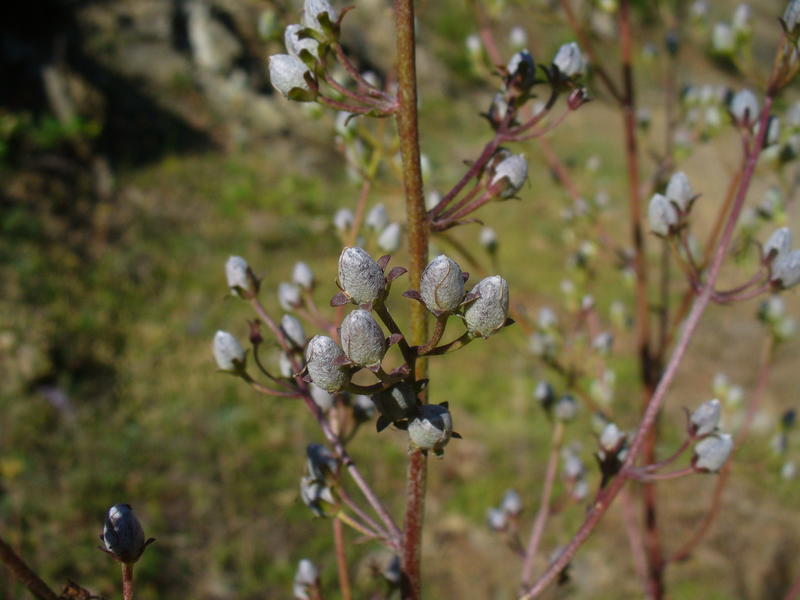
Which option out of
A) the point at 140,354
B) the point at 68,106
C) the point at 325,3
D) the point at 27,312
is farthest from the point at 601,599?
the point at 68,106

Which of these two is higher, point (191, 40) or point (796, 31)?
point (191, 40)

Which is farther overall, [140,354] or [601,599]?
[140,354]

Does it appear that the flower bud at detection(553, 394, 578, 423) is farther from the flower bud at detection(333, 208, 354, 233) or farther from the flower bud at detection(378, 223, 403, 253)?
the flower bud at detection(333, 208, 354, 233)

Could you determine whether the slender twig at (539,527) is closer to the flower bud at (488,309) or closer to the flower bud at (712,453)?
the flower bud at (712,453)

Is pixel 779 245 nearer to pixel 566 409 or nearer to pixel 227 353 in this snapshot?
pixel 566 409

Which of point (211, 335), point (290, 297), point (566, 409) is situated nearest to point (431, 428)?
point (290, 297)

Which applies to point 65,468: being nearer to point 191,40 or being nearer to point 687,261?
point 687,261
